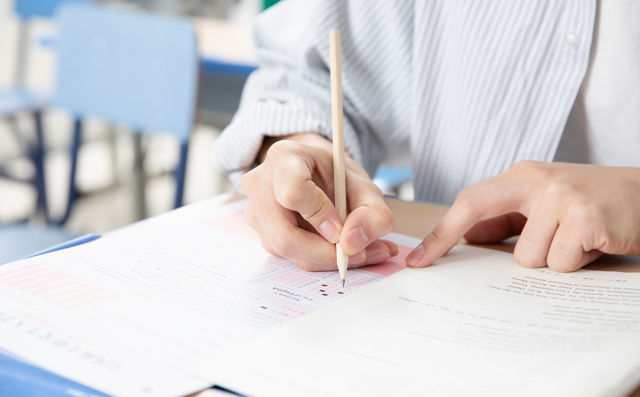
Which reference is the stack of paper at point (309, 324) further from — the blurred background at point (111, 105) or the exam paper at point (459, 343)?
the blurred background at point (111, 105)

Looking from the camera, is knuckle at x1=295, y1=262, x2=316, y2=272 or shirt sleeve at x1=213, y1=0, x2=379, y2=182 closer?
knuckle at x1=295, y1=262, x2=316, y2=272

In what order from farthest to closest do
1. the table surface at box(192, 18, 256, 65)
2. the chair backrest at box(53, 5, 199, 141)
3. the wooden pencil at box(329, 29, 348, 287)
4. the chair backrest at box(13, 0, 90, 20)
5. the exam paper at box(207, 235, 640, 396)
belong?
the chair backrest at box(13, 0, 90, 20) < the table surface at box(192, 18, 256, 65) < the chair backrest at box(53, 5, 199, 141) < the wooden pencil at box(329, 29, 348, 287) < the exam paper at box(207, 235, 640, 396)

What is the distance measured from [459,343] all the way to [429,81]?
19.4 inches

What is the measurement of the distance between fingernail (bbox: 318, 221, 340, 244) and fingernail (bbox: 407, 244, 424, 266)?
69 mm

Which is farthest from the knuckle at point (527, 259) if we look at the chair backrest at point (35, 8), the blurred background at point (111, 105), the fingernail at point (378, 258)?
the chair backrest at point (35, 8)

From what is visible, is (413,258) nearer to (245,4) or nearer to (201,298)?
(201,298)

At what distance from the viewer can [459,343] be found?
39 cm

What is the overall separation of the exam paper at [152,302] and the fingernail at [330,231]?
0.11 ft

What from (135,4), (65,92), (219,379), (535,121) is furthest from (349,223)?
(135,4)

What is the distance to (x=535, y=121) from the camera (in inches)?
29.5

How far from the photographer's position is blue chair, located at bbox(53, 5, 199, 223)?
134 cm

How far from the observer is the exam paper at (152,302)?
0.36 m

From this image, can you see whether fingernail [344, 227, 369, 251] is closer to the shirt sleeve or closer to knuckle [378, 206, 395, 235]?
knuckle [378, 206, 395, 235]

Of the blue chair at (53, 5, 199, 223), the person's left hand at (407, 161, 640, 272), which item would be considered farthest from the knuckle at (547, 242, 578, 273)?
Answer: the blue chair at (53, 5, 199, 223)
